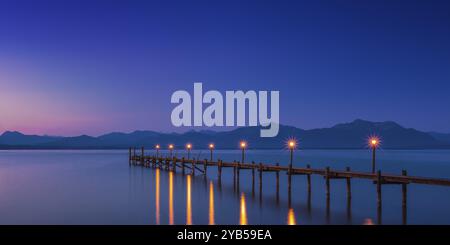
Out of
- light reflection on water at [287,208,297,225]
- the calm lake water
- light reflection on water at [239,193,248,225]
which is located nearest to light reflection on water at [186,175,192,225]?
the calm lake water

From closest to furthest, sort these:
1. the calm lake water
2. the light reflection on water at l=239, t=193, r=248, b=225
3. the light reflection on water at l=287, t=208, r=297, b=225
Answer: the light reflection on water at l=287, t=208, r=297, b=225 < the light reflection on water at l=239, t=193, r=248, b=225 < the calm lake water

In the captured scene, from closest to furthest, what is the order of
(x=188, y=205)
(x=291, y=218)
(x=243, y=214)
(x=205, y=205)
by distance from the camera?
(x=291, y=218)
(x=243, y=214)
(x=205, y=205)
(x=188, y=205)

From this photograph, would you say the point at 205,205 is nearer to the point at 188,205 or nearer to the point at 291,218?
the point at 188,205

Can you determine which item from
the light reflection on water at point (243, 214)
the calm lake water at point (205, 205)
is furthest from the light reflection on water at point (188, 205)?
the light reflection on water at point (243, 214)

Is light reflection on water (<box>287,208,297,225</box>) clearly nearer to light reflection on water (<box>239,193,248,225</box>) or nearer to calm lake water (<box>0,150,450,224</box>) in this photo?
calm lake water (<box>0,150,450,224</box>)

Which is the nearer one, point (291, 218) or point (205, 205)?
point (291, 218)

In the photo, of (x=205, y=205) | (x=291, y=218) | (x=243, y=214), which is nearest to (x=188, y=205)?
(x=205, y=205)

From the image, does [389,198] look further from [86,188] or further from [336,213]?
[86,188]

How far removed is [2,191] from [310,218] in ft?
94.4

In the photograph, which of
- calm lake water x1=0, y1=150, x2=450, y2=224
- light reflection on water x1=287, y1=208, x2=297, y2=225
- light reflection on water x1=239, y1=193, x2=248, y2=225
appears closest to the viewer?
light reflection on water x1=287, y1=208, x2=297, y2=225

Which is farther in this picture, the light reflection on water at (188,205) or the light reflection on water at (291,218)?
the light reflection on water at (188,205)

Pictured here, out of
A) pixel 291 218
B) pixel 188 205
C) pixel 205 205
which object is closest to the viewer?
pixel 291 218

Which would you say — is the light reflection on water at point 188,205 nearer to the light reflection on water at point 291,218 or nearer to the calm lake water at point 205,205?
the calm lake water at point 205,205
